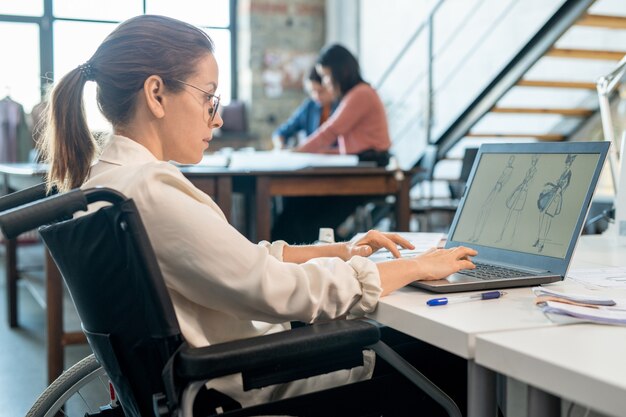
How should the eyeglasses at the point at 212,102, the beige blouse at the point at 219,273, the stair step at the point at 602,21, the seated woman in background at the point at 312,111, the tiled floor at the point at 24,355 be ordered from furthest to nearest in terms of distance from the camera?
the seated woman in background at the point at 312,111 < the stair step at the point at 602,21 < the tiled floor at the point at 24,355 < the eyeglasses at the point at 212,102 < the beige blouse at the point at 219,273

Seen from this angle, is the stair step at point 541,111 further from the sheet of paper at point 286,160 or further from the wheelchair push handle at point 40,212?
the wheelchair push handle at point 40,212

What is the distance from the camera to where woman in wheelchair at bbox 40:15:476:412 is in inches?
40.2

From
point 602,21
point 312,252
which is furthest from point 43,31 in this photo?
point 312,252

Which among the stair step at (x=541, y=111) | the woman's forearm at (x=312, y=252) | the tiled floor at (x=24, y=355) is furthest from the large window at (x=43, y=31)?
the woman's forearm at (x=312, y=252)

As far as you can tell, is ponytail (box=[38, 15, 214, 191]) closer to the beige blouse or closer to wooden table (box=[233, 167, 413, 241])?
the beige blouse

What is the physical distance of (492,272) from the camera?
1.23m

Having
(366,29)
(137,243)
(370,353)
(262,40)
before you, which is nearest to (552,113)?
(366,29)

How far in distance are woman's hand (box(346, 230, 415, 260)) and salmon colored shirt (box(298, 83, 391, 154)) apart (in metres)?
2.84

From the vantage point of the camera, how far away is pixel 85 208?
2.83 feet

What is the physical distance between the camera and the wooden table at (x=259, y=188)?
2.59m

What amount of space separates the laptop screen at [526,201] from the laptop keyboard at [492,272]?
0.06 metres

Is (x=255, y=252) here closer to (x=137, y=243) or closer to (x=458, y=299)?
(x=137, y=243)

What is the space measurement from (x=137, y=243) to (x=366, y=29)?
712 cm

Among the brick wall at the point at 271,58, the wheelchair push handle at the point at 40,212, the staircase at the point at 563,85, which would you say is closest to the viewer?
the wheelchair push handle at the point at 40,212
